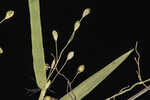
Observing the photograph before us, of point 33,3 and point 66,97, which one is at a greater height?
point 33,3

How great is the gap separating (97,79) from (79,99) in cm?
6

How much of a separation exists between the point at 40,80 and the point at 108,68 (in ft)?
0.48

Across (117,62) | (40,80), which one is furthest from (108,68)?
(40,80)

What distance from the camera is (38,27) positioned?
470 mm

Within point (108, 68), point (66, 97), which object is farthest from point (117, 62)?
point (66, 97)

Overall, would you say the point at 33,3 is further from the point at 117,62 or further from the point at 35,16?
the point at 117,62

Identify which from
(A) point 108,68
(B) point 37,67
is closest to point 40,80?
(B) point 37,67

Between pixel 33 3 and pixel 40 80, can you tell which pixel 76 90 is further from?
pixel 33 3

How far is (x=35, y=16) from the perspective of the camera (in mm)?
463

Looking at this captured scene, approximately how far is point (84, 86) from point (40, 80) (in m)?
0.09

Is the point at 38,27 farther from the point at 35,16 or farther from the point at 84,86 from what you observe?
the point at 84,86

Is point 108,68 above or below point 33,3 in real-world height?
below

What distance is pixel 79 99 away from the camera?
491 mm

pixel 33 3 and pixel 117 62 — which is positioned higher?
pixel 33 3
